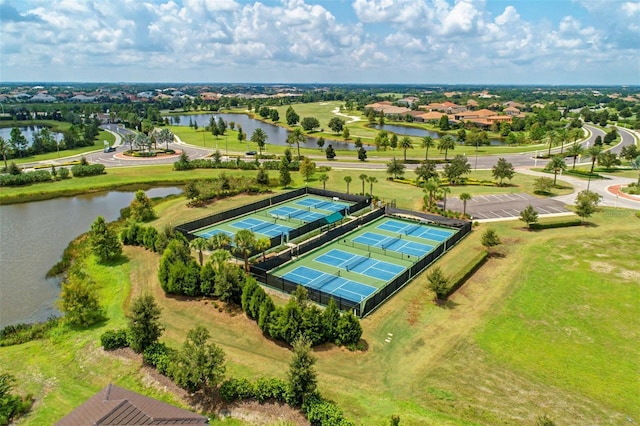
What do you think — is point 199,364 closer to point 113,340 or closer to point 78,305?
point 113,340

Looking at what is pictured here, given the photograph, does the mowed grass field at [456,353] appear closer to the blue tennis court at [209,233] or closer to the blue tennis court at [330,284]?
the blue tennis court at [330,284]

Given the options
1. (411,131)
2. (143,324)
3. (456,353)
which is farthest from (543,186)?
(411,131)

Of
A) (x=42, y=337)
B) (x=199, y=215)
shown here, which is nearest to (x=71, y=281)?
(x=42, y=337)

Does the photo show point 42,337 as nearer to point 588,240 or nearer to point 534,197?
point 588,240

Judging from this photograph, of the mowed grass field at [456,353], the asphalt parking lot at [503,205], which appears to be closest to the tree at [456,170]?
the asphalt parking lot at [503,205]

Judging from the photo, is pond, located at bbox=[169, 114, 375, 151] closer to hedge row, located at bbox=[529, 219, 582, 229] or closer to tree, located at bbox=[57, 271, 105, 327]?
hedge row, located at bbox=[529, 219, 582, 229]

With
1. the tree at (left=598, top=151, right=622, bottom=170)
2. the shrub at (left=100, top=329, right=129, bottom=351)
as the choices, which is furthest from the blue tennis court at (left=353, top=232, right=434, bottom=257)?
the tree at (left=598, top=151, right=622, bottom=170)
